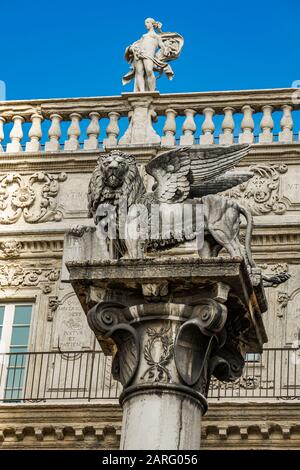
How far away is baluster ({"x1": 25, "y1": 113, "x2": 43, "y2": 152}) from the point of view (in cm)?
2838

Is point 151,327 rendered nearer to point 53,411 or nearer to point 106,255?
point 106,255

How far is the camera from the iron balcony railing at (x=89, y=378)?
2562 cm

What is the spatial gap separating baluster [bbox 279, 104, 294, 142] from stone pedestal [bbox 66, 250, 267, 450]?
41.3 feet

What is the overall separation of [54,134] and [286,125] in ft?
14.5

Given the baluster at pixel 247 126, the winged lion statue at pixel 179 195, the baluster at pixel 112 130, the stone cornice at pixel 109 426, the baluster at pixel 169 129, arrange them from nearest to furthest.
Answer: the winged lion statue at pixel 179 195 < the stone cornice at pixel 109 426 < the baluster at pixel 247 126 < the baluster at pixel 169 129 < the baluster at pixel 112 130

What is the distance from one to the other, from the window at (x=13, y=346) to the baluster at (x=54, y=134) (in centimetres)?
311

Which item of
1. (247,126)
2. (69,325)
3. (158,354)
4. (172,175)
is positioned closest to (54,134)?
(247,126)

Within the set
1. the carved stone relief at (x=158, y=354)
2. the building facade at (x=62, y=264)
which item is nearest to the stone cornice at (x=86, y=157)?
the building facade at (x=62, y=264)

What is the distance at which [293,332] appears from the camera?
26141 millimetres

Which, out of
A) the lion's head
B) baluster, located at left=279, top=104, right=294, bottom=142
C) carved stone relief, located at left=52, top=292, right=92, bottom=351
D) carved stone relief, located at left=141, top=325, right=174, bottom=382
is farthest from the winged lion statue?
baluster, located at left=279, top=104, right=294, bottom=142

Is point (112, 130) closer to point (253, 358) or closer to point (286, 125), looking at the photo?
point (286, 125)

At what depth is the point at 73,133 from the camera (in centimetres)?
2838

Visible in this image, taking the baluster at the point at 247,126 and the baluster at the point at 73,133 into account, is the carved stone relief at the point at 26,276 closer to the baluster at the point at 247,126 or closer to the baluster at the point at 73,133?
the baluster at the point at 73,133
